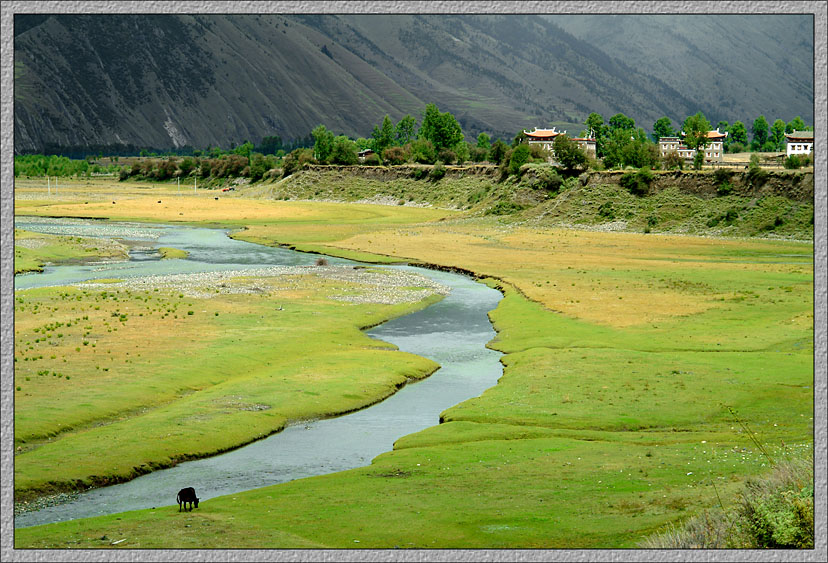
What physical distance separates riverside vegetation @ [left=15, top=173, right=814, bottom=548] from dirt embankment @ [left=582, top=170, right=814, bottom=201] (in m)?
27.5

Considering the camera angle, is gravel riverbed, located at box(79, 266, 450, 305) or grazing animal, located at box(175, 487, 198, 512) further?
gravel riverbed, located at box(79, 266, 450, 305)

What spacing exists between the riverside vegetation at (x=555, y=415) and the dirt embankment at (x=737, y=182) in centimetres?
2748

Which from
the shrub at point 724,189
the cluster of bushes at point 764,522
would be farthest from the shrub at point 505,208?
the cluster of bushes at point 764,522

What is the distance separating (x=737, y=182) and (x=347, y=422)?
113 m

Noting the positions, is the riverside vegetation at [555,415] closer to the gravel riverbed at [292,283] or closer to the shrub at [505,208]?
the gravel riverbed at [292,283]

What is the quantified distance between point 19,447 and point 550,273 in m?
64.5

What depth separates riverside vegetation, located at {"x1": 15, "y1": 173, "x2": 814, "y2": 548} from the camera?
2266 cm

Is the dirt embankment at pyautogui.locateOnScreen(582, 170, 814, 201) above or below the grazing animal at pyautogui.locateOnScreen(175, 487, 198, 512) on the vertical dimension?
above

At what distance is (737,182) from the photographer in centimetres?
13662

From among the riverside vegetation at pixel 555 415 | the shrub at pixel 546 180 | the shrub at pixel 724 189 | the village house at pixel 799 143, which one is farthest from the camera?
the village house at pixel 799 143

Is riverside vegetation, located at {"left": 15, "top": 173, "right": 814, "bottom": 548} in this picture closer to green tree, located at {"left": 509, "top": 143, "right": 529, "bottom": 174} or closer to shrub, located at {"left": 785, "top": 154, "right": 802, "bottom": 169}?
shrub, located at {"left": 785, "top": 154, "right": 802, "bottom": 169}

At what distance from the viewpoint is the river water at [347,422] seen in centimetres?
2942

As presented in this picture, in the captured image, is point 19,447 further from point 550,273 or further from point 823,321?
point 550,273

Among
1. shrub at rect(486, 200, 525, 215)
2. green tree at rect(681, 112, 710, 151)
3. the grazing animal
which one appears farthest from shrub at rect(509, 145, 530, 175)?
the grazing animal
